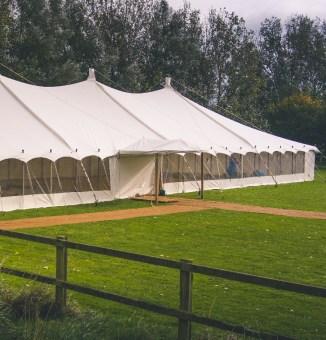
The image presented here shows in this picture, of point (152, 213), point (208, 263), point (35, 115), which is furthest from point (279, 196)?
point (208, 263)

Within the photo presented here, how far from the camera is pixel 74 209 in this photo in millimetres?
19516

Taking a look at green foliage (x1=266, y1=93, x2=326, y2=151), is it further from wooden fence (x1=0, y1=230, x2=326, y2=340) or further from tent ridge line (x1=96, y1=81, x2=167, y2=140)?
wooden fence (x1=0, y1=230, x2=326, y2=340)

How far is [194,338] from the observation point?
21.4ft

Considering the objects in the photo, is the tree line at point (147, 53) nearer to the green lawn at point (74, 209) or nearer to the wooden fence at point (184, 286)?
the green lawn at point (74, 209)

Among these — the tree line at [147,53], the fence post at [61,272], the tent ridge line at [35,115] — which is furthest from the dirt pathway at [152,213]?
the tree line at [147,53]

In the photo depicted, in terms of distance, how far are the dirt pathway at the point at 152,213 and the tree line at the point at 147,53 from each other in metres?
19.9

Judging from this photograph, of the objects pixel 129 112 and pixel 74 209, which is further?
pixel 129 112

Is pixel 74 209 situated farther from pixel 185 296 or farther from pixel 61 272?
pixel 185 296

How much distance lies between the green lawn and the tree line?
18740 mm

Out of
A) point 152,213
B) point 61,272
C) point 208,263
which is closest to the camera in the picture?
point 61,272

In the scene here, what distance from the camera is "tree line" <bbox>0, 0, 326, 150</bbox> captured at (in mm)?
43469

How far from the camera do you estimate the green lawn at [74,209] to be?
1778 cm

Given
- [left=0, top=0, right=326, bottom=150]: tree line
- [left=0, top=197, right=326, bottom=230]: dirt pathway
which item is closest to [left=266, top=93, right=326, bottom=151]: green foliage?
[left=0, top=0, right=326, bottom=150]: tree line

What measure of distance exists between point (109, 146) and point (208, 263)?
11.8 meters
